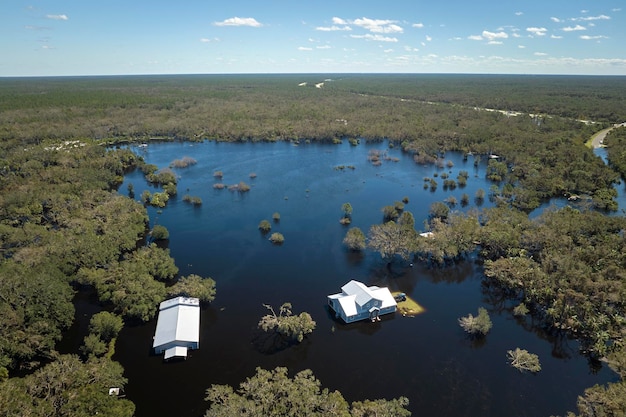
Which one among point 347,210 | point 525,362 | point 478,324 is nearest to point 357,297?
point 478,324

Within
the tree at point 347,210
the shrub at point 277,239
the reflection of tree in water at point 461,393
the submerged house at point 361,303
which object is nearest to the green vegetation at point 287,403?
the reflection of tree in water at point 461,393

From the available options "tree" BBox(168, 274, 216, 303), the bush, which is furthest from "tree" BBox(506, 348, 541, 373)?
the bush

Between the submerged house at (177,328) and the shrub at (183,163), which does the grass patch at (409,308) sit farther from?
the shrub at (183,163)

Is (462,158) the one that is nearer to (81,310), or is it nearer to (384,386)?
(384,386)

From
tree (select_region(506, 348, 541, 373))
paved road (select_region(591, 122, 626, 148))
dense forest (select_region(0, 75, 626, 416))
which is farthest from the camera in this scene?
paved road (select_region(591, 122, 626, 148))

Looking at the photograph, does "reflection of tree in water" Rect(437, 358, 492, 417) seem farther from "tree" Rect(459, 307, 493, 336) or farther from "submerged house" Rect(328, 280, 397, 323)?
"submerged house" Rect(328, 280, 397, 323)

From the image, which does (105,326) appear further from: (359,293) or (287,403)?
(359,293)
